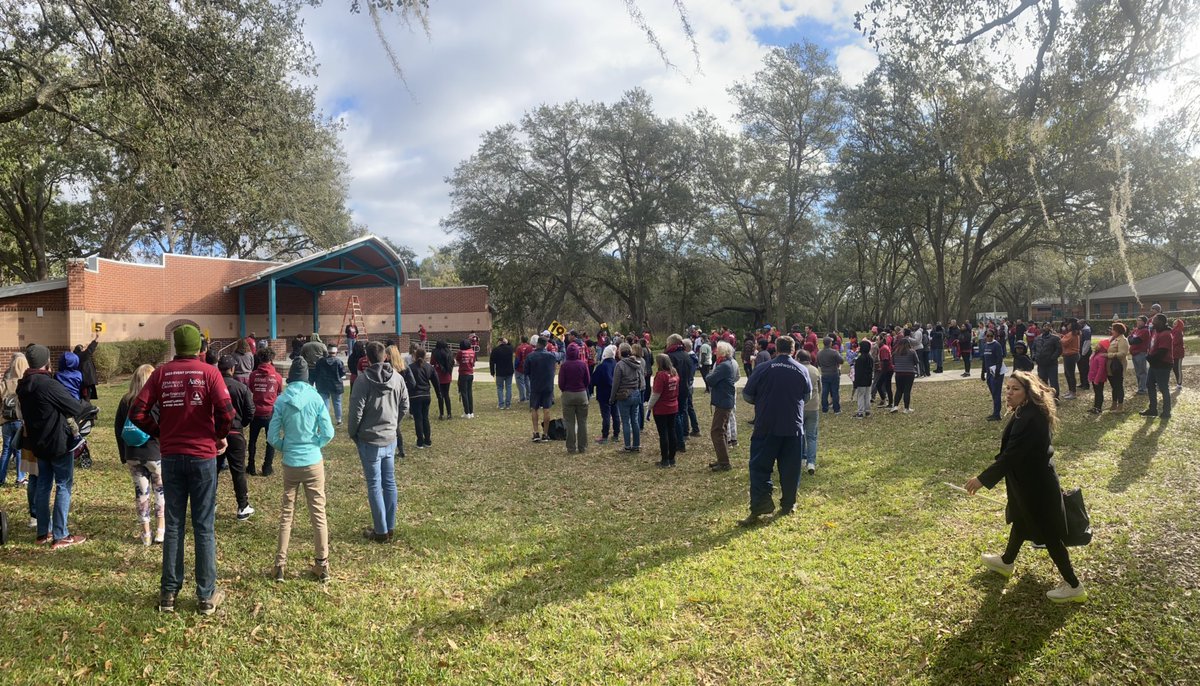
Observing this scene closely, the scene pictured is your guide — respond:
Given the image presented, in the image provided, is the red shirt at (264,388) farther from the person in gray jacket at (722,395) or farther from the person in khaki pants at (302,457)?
the person in gray jacket at (722,395)

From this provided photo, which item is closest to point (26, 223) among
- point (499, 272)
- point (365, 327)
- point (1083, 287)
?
point (365, 327)

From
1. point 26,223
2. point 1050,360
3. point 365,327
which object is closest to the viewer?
point 1050,360

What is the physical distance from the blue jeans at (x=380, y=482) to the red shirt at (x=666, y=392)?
3.90 meters

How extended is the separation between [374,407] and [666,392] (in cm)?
421

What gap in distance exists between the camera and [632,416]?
10.0 metres

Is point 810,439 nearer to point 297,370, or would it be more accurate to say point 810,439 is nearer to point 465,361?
point 297,370

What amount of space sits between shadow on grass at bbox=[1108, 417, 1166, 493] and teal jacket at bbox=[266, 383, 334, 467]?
791 centimetres

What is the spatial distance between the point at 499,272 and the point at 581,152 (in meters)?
8.86

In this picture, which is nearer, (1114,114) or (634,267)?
(1114,114)

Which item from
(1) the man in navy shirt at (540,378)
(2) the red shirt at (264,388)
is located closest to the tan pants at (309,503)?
(2) the red shirt at (264,388)

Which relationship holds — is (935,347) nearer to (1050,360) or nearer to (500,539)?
(1050,360)

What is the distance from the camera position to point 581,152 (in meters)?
38.0

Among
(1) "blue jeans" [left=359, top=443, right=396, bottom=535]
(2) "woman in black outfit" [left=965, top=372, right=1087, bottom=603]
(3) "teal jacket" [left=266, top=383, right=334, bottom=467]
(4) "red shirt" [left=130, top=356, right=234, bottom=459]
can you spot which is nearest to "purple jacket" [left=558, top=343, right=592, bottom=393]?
(1) "blue jeans" [left=359, top=443, right=396, bottom=535]

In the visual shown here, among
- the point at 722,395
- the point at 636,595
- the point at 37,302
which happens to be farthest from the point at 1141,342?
the point at 37,302
